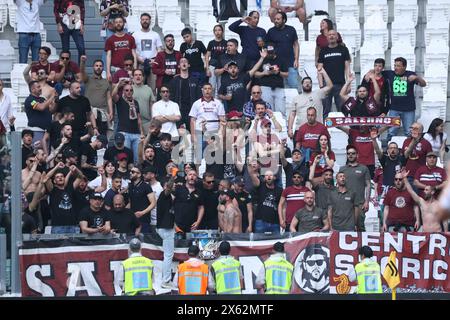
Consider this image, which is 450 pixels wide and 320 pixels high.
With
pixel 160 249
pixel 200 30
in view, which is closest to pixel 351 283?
pixel 160 249

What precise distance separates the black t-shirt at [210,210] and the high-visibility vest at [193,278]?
1.67 meters

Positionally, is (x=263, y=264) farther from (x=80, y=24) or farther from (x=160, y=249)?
(x=80, y=24)

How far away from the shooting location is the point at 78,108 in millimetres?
18812

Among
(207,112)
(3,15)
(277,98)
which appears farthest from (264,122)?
(3,15)

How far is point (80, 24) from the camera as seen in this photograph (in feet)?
67.3

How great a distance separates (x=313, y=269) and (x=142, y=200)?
2.53 metres

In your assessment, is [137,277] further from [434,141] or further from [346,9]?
[346,9]

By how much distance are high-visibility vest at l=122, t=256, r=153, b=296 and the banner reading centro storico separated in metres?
0.57

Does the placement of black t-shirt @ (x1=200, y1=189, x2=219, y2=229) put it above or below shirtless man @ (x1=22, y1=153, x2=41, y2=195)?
below

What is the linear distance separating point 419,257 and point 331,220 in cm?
134

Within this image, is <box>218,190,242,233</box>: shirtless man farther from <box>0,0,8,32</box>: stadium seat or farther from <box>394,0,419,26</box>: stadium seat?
<box>0,0,8,32</box>: stadium seat

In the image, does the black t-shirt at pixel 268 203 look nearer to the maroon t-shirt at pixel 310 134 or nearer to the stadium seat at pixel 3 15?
the maroon t-shirt at pixel 310 134

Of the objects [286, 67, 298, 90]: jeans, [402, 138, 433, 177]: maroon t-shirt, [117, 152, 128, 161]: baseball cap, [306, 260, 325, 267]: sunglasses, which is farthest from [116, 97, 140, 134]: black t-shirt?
[402, 138, 433, 177]: maroon t-shirt

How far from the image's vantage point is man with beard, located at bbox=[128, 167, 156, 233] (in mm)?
17672
